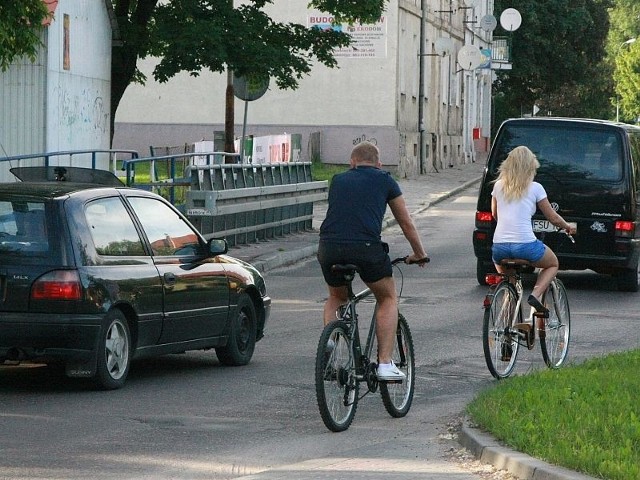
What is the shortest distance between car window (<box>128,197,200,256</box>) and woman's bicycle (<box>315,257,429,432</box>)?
2.29 m

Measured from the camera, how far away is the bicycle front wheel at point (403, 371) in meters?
9.31

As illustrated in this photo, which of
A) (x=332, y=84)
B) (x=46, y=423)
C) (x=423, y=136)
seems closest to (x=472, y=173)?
(x=423, y=136)

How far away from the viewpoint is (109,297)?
10008mm

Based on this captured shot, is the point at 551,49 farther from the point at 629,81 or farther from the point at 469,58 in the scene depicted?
the point at 629,81

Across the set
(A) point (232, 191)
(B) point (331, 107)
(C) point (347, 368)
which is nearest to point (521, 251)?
(C) point (347, 368)

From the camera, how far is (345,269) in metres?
8.85

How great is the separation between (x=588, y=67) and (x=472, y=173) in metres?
26.0

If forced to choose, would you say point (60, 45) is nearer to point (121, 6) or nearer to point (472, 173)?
point (121, 6)

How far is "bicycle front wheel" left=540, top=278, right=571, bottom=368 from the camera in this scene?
454 inches

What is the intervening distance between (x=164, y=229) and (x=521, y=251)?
2670 mm

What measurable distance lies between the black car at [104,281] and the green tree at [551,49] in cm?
6124

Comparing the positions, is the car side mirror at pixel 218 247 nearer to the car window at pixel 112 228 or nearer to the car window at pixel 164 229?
the car window at pixel 164 229

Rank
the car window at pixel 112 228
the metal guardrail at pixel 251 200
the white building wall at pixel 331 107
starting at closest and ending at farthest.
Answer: the car window at pixel 112 228, the metal guardrail at pixel 251 200, the white building wall at pixel 331 107

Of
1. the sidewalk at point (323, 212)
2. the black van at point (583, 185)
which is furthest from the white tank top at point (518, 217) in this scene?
the sidewalk at point (323, 212)
